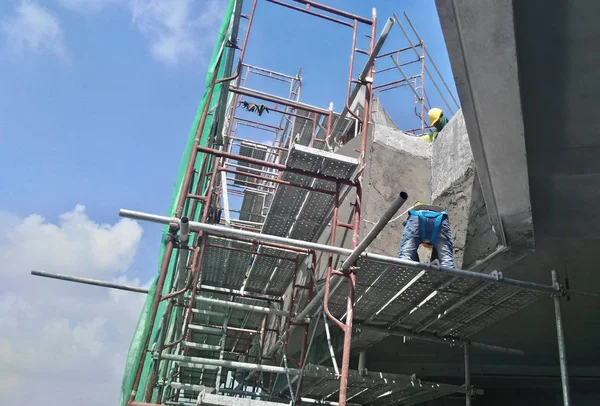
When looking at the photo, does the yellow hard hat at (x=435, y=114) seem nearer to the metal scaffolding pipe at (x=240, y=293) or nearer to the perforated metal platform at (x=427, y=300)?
the perforated metal platform at (x=427, y=300)

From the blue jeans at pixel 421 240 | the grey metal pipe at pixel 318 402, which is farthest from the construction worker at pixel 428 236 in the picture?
the grey metal pipe at pixel 318 402

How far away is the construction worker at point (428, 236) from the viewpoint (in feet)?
18.6

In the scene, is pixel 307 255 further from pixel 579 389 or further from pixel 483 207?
pixel 579 389

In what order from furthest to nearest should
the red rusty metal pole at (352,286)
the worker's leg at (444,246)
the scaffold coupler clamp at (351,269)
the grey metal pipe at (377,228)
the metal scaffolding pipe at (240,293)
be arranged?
the metal scaffolding pipe at (240,293), the worker's leg at (444,246), the scaffold coupler clamp at (351,269), the red rusty metal pole at (352,286), the grey metal pipe at (377,228)

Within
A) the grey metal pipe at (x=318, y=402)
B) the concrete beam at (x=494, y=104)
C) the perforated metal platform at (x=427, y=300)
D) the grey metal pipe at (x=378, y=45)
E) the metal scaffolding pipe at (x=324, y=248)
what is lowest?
the grey metal pipe at (x=318, y=402)

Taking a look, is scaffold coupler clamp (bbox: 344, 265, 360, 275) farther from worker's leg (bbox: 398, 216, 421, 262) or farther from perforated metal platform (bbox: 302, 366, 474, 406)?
perforated metal platform (bbox: 302, 366, 474, 406)

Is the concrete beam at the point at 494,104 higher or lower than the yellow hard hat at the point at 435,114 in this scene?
lower

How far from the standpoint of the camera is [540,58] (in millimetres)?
4223

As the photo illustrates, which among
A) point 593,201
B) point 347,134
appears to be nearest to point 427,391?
point 593,201

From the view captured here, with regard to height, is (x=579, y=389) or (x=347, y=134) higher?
(x=347, y=134)

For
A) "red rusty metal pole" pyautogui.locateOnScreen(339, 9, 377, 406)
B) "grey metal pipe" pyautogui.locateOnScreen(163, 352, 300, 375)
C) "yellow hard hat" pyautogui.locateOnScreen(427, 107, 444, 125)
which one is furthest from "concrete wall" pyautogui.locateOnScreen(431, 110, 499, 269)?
"grey metal pipe" pyautogui.locateOnScreen(163, 352, 300, 375)

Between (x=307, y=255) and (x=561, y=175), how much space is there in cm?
408

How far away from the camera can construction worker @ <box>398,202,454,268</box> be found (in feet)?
18.6

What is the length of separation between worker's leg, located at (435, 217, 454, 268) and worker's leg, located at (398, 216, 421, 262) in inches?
9.5
